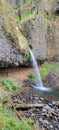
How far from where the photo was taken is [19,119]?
9.82 metres

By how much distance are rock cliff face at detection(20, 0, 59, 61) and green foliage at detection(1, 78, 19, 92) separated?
4695mm

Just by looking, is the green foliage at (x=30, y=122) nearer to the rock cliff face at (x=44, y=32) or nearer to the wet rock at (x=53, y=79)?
the wet rock at (x=53, y=79)

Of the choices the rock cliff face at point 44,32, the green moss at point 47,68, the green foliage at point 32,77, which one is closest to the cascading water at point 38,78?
the green foliage at point 32,77

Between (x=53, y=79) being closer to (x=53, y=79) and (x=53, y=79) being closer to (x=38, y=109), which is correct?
(x=53, y=79)

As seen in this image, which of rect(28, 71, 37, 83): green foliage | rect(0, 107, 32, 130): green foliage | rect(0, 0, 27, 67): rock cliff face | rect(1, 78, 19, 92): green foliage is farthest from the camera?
rect(28, 71, 37, 83): green foliage

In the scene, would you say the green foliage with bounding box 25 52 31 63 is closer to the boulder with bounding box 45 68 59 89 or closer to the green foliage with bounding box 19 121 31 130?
the boulder with bounding box 45 68 59 89

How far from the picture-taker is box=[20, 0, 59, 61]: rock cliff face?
1894cm

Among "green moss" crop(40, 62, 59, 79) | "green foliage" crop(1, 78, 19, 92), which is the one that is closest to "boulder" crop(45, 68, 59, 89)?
"green moss" crop(40, 62, 59, 79)

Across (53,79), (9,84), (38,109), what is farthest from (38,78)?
(38,109)

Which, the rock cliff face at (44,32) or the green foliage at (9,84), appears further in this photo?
the rock cliff face at (44,32)

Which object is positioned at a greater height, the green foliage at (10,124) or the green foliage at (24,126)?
the green foliage at (10,124)

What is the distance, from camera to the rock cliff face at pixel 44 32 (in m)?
18.9

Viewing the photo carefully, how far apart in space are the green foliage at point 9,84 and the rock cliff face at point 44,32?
185 inches

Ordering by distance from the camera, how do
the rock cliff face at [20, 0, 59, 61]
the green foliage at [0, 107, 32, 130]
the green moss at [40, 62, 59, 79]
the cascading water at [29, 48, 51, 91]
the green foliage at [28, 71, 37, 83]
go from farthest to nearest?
the rock cliff face at [20, 0, 59, 61], the green moss at [40, 62, 59, 79], the green foliage at [28, 71, 37, 83], the cascading water at [29, 48, 51, 91], the green foliage at [0, 107, 32, 130]
